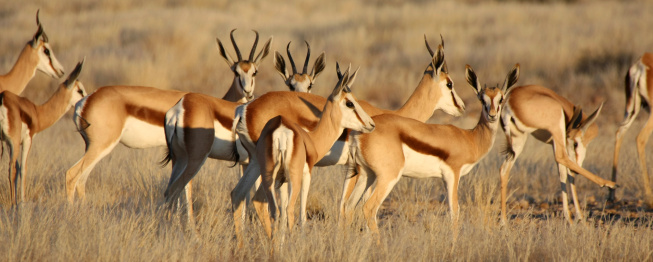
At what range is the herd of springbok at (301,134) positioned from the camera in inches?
221

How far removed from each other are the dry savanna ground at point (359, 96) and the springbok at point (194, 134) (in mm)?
437

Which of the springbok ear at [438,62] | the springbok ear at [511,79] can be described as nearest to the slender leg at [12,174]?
the springbok ear at [438,62]

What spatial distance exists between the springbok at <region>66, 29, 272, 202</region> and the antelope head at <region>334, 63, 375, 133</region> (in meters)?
1.13

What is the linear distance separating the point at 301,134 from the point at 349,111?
884mm

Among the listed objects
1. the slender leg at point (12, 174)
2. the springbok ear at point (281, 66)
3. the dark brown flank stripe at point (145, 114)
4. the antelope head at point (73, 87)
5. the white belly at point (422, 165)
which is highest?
the springbok ear at point (281, 66)

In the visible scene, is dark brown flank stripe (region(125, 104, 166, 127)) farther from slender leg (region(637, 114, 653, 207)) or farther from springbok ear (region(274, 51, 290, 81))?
slender leg (region(637, 114, 653, 207))

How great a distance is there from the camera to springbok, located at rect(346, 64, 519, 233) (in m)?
6.07

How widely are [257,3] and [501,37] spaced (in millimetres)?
13723

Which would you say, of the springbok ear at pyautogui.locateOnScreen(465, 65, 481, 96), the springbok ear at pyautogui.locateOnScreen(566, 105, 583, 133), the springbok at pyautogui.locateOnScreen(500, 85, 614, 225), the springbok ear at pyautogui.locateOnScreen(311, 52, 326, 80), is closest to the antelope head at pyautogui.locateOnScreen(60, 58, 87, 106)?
the springbok ear at pyautogui.locateOnScreen(311, 52, 326, 80)

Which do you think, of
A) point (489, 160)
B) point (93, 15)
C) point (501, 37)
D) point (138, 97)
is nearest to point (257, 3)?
point (93, 15)

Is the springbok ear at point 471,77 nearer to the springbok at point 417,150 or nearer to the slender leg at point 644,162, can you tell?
the springbok at point 417,150

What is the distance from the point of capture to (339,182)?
822 centimetres

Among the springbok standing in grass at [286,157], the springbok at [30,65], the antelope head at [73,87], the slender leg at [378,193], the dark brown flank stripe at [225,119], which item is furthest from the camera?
the springbok at [30,65]

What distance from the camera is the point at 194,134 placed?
6086 millimetres
